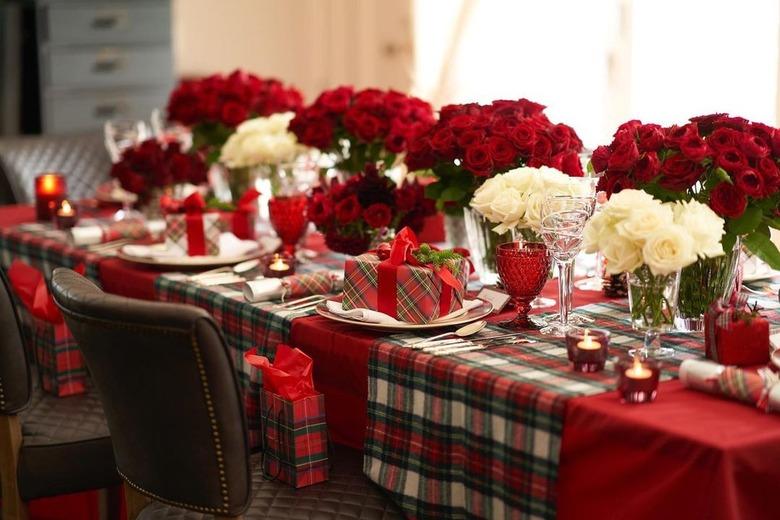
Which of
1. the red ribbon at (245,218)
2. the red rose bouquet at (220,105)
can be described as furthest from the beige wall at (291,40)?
the red ribbon at (245,218)

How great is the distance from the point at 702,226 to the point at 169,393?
2.53ft

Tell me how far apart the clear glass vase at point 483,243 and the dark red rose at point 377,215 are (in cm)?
16

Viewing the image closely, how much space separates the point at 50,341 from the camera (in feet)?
7.90

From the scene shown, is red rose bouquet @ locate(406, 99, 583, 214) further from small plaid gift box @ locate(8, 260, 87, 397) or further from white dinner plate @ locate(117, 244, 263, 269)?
small plaid gift box @ locate(8, 260, 87, 397)

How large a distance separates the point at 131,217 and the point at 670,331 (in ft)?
5.36

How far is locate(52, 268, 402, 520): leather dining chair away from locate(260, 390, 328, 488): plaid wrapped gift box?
7 cm

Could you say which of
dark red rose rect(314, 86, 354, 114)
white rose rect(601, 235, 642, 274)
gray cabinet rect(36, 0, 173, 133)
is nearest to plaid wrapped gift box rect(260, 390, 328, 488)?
white rose rect(601, 235, 642, 274)

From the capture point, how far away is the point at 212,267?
94.7 inches

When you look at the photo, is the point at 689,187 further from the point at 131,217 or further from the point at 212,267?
the point at 131,217

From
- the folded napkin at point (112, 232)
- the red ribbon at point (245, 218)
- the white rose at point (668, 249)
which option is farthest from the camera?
the folded napkin at point (112, 232)

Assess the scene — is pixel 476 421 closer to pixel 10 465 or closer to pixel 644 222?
pixel 644 222

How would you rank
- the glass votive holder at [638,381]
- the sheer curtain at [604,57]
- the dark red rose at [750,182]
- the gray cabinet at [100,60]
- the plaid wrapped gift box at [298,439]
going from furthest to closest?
the gray cabinet at [100,60], the sheer curtain at [604,57], the plaid wrapped gift box at [298,439], the dark red rose at [750,182], the glass votive holder at [638,381]

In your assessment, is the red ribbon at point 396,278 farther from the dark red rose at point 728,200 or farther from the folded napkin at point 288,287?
the dark red rose at point 728,200

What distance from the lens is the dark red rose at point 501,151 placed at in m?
2.05
